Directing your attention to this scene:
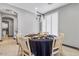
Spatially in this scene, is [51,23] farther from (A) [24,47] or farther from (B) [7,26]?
(B) [7,26]

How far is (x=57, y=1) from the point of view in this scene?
2.04m

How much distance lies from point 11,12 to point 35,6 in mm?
401

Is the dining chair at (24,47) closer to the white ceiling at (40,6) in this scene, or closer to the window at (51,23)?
the window at (51,23)

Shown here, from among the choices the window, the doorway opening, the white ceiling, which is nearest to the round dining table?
the window

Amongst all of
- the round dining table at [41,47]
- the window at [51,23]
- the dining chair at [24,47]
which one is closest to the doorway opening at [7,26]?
the dining chair at [24,47]

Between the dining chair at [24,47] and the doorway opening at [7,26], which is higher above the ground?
the doorway opening at [7,26]

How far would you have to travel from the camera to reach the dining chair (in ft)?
6.67

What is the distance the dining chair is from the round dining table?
6cm

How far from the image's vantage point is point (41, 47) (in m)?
2.05

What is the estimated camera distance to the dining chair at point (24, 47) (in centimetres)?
203

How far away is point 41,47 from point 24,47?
276mm

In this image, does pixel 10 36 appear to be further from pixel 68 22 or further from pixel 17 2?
pixel 68 22

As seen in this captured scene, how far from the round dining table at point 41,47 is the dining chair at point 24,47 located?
64 mm

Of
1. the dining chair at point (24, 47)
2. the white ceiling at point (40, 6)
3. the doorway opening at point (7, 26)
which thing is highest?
the white ceiling at point (40, 6)
